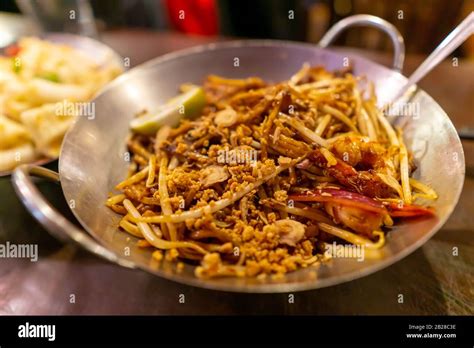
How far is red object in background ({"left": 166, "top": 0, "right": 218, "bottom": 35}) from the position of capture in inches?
168

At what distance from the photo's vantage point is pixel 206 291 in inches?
69.6

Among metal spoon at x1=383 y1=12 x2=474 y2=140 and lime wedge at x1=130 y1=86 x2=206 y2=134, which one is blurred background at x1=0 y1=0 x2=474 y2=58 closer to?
lime wedge at x1=130 y1=86 x2=206 y2=134

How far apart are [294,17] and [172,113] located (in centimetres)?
247

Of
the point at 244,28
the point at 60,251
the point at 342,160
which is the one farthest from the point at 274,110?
the point at 244,28

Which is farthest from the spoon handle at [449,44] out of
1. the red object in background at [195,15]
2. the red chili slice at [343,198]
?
the red object in background at [195,15]

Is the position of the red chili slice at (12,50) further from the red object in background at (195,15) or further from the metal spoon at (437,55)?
the metal spoon at (437,55)

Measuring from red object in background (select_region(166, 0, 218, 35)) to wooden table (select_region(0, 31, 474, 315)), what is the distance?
9.43ft

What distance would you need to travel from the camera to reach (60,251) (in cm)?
195

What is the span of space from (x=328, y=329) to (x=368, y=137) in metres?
0.91

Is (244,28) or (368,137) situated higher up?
(244,28)

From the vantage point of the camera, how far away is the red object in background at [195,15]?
14.0 ft

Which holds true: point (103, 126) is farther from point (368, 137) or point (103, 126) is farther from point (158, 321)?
point (368, 137)

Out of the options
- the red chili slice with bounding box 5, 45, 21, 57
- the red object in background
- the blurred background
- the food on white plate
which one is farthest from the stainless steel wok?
the red object in background

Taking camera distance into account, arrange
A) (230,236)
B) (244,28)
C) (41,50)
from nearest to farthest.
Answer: (230,236)
(41,50)
(244,28)
